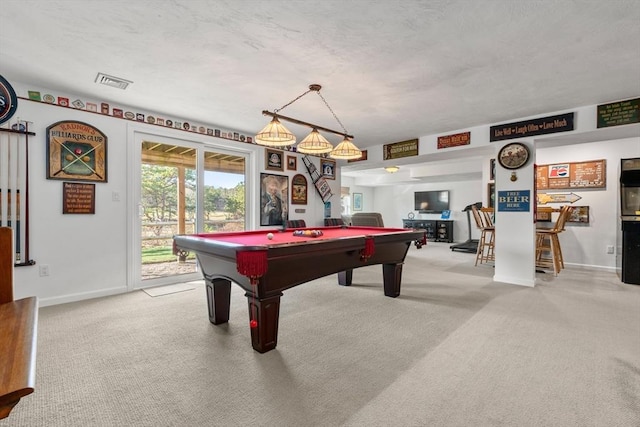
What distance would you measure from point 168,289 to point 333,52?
11.1 feet

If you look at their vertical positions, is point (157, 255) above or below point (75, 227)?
below

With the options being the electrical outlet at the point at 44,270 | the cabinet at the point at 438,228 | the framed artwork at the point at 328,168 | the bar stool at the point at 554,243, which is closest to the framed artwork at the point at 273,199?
the framed artwork at the point at 328,168

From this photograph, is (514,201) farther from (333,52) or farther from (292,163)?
(292,163)

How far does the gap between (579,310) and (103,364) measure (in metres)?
4.23

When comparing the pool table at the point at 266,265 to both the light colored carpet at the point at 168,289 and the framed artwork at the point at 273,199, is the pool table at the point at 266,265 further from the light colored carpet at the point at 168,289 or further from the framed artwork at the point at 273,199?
the framed artwork at the point at 273,199

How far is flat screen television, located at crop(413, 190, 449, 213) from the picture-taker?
33.7 feet

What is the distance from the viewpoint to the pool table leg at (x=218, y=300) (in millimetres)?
2705

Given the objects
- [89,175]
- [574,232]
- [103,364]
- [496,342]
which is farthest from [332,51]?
[574,232]

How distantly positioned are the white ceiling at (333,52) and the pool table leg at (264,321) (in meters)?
1.92

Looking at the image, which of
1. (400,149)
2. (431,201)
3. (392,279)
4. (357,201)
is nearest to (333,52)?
(392,279)

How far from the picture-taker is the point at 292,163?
5.71 meters

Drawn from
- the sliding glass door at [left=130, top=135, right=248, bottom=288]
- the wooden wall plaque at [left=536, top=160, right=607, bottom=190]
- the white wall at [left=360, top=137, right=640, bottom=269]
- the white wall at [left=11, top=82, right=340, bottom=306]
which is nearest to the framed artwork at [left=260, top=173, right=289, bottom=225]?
the sliding glass door at [left=130, top=135, right=248, bottom=288]

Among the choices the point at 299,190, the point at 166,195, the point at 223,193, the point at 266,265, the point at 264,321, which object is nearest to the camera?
the point at 266,265

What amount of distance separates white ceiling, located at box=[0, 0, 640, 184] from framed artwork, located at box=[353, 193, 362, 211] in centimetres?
818
